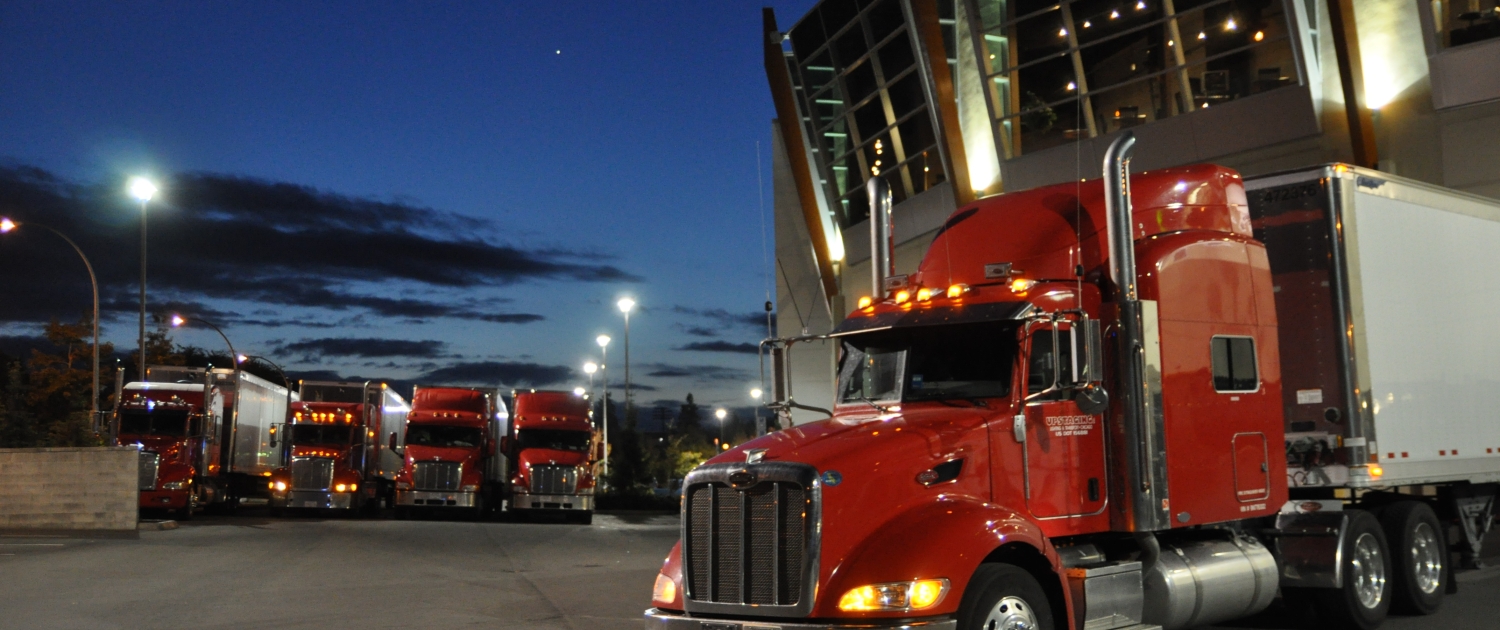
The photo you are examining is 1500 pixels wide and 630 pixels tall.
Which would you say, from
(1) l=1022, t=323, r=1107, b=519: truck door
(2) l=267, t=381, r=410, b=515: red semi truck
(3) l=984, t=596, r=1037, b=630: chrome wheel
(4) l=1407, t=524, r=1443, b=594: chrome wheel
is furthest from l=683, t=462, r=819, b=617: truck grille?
(2) l=267, t=381, r=410, b=515: red semi truck

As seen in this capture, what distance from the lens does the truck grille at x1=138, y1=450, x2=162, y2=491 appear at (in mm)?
32406

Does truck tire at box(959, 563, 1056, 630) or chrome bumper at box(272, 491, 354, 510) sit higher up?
chrome bumper at box(272, 491, 354, 510)

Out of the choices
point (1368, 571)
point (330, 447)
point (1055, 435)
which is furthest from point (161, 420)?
point (1368, 571)

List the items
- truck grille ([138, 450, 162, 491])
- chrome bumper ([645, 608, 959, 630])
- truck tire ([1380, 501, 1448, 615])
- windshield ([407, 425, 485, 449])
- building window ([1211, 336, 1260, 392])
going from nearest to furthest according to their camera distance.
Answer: chrome bumper ([645, 608, 959, 630])
building window ([1211, 336, 1260, 392])
truck tire ([1380, 501, 1448, 615])
truck grille ([138, 450, 162, 491])
windshield ([407, 425, 485, 449])

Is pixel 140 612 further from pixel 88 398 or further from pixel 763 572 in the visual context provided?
pixel 88 398

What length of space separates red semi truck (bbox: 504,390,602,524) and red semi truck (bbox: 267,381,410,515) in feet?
12.4

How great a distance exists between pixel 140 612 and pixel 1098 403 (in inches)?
401

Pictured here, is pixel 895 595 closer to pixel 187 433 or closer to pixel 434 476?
pixel 434 476

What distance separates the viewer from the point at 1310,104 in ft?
83.0

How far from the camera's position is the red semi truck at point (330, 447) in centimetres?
3450

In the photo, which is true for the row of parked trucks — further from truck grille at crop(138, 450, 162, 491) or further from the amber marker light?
the amber marker light

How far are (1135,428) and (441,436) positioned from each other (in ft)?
88.3

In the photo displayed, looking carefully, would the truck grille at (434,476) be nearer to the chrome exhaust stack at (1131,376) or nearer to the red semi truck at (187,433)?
the red semi truck at (187,433)

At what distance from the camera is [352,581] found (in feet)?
53.1
